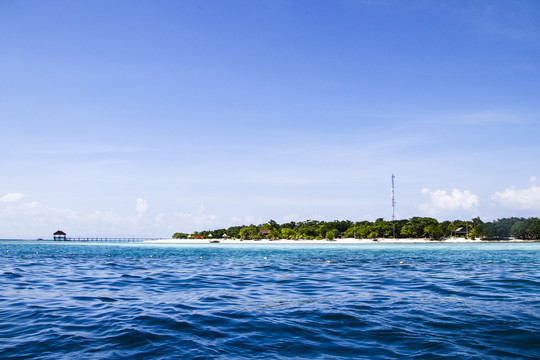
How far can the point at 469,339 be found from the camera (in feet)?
31.8

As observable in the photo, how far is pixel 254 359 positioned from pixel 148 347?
278 centimetres

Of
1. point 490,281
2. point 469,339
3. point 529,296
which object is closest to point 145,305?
point 469,339

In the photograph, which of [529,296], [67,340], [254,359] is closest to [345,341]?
[254,359]

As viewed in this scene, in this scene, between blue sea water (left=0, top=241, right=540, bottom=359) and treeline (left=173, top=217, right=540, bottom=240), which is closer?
blue sea water (left=0, top=241, right=540, bottom=359)

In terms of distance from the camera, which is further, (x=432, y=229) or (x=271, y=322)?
(x=432, y=229)

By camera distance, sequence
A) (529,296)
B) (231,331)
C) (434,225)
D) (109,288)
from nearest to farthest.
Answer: (231,331)
(529,296)
(109,288)
(434,225)

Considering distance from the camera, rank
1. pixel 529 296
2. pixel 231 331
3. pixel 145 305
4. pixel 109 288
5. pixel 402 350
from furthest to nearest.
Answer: pixel 109 288 < pixel 529 296 < pixel 145 305 < pixel 231 331 < pixel 402 350

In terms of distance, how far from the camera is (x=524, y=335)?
10023 mm

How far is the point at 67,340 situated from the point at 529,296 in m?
18.1

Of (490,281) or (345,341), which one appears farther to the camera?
(490,281)

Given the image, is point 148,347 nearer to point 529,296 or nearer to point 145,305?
point 145,305

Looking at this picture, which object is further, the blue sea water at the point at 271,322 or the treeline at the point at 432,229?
the treeline at the point at 432,229

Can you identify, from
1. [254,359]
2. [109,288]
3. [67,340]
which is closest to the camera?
[254,359]

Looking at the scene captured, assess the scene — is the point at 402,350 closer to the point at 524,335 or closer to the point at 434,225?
the point at 524,335
